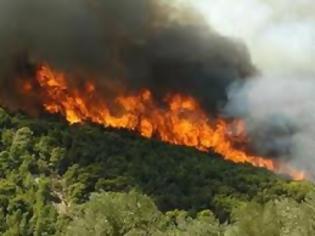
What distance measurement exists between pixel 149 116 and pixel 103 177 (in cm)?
4240

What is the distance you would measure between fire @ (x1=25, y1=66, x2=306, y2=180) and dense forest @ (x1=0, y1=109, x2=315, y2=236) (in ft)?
27.5

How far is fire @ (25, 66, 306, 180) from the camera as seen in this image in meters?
174

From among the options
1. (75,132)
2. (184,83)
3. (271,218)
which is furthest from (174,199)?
(271,218)

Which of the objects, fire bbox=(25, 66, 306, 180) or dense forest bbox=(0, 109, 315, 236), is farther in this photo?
fire bbox=(25, 66, 306, 180)

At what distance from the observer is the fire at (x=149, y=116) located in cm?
17438

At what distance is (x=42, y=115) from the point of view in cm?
16850

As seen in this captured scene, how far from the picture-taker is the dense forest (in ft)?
408

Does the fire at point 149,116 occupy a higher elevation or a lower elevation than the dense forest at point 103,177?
higher

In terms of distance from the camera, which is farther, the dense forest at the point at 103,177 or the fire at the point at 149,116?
the fire at the point at 149,116

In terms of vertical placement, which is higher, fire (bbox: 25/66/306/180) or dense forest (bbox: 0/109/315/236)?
fire (bbox: 25/66/306/180)

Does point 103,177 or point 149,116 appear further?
point 149,116

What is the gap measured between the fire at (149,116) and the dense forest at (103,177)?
8.39m

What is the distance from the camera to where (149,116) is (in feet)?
591

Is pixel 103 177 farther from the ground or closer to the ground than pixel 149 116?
closer to the ground
